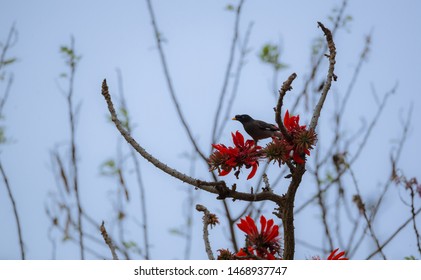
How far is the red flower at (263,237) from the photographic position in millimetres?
1853

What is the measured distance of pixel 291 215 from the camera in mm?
1859

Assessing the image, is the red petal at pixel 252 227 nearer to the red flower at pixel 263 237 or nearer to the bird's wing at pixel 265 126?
the red flower at pixel 263 237

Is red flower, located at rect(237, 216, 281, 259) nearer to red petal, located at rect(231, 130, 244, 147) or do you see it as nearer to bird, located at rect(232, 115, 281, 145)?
red petal, located at rect(231, 130, 244, 147)

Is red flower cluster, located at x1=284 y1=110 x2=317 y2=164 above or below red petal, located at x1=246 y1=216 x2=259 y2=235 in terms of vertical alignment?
above

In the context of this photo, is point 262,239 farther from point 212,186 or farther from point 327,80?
point 327,80

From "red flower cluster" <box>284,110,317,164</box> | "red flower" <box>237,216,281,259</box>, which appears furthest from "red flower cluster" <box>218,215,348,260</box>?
"red flower cluster" <box>284,110,317,164</box>

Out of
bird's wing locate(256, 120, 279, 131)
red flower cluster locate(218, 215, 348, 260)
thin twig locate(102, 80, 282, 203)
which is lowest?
red flower cluster locate(218, 215, 348, 260)

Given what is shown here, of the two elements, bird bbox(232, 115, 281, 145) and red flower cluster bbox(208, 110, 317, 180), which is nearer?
red flower cluster bbox(208, 110, 317, 180)

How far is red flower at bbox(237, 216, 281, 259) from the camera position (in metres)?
1.85

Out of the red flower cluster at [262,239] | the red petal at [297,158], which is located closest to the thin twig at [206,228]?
the red flower cluster at [262,239]

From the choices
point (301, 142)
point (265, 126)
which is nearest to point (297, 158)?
point (301, 142)

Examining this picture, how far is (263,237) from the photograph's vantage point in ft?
6.10
